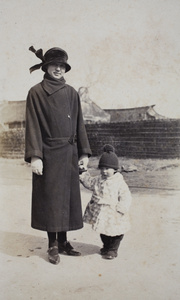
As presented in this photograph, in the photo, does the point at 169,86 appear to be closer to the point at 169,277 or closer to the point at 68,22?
the point at 68,22

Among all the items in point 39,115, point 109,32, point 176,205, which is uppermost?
point 109,32

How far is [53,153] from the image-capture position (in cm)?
280

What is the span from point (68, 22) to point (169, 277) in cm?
241

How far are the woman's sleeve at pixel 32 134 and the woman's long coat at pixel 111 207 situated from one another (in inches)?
23.6

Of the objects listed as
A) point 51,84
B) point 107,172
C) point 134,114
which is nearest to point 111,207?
point 107,172

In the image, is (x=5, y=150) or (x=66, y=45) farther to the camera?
(x=5, y=150)

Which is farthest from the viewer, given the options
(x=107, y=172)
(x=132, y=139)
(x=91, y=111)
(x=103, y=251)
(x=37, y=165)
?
(x=132, y=139)

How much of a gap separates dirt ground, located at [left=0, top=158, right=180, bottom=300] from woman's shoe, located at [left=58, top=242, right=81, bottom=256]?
2.4 inches

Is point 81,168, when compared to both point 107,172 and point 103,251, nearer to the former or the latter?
point 107,172

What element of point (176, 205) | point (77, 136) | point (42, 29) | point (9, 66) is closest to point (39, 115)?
point (77, 136)

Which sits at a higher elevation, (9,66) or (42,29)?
(42,29)

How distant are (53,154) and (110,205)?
0.63 m

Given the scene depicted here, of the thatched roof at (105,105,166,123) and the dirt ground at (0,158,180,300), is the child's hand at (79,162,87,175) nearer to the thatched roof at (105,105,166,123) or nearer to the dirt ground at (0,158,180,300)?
the dirt ground at (0,158,180,300)

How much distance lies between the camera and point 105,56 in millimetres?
3285
